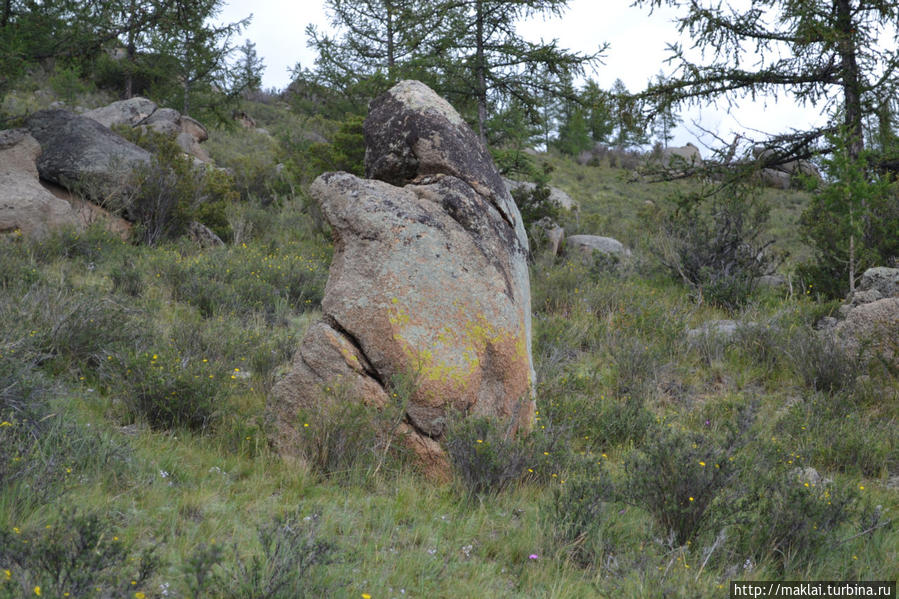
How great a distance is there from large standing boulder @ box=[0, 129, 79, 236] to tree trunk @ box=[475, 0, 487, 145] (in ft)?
25.2

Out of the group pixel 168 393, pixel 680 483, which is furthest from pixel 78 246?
pixel 680 483

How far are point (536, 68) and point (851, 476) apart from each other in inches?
396

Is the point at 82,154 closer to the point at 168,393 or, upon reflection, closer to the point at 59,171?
the point at 59,171

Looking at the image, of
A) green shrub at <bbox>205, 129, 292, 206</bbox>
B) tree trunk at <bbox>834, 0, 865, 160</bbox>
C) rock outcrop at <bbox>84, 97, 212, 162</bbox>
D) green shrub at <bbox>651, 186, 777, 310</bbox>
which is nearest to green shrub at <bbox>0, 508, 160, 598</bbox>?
green shrub at <bbox>651, 186, 777, 310</bbox>

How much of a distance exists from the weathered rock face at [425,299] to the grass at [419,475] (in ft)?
1.26

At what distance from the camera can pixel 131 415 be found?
4281mm

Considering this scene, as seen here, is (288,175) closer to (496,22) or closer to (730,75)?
(496,22)

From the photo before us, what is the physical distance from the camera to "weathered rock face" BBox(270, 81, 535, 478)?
409 cm

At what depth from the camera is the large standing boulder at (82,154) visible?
10180mm

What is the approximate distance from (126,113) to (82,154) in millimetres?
8998

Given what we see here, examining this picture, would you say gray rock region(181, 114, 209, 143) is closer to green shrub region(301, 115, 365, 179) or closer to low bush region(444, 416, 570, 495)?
green shrub region(301, 115, 365, 179)

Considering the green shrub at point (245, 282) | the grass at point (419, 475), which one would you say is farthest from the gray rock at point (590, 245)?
the green shrub at point (245, 282)

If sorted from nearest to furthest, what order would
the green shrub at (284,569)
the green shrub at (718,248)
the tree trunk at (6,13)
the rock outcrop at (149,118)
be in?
the green shrub at (284,569) < the green shrub at (718,248) < the tree trunk at (6,13) < the rock outcrop at (149,118)

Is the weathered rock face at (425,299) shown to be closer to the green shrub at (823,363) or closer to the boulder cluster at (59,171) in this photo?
the green shrub at (823,363)
